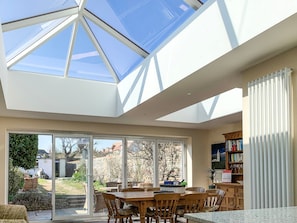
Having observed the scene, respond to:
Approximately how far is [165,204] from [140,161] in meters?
3.63

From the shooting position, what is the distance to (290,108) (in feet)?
11.6

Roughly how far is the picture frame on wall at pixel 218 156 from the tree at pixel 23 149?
461 cm

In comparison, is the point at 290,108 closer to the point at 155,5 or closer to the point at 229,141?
the point at 155,5

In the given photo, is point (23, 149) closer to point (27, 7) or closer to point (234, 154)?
point (27, 7)

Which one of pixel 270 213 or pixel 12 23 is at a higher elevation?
pixel 12 23

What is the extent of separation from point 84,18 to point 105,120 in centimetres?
278

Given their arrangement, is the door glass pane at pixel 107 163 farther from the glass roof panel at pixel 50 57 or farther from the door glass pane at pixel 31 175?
the glass roof panel at pixel 50 57

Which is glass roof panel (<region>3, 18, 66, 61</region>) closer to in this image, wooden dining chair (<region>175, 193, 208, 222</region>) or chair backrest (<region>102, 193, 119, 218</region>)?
chair backrest (<region>102, 193, 119, 218</region>)

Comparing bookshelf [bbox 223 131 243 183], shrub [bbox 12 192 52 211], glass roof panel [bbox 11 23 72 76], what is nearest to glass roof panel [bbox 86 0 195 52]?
glass roof panel [bbox 11 23 72 76]

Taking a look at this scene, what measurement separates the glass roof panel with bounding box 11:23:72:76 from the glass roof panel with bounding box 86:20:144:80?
0.53m

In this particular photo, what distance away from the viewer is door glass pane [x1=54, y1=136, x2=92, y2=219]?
26.0 feet

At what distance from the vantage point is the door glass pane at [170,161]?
30.6ft

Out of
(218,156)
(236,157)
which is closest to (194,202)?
(236,157)

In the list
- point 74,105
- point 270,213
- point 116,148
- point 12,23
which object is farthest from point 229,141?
point 270,213
